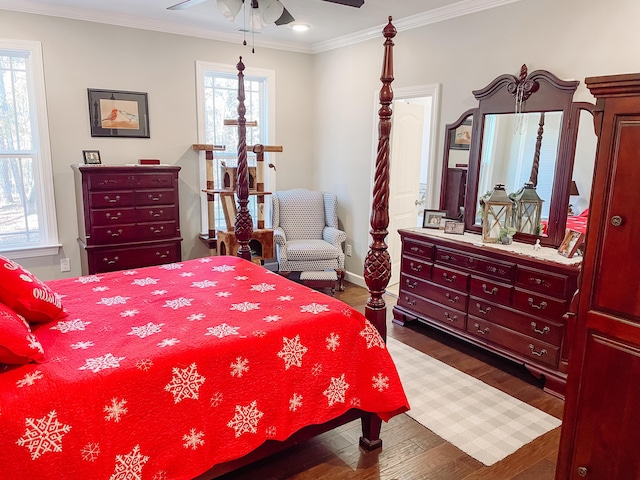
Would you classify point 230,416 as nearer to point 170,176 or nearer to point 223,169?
point 170,176

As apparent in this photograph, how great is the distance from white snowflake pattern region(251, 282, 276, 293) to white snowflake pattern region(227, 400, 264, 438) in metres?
0.77

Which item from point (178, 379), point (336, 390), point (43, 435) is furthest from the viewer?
point (336, 390)

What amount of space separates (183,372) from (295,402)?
1.73 ft

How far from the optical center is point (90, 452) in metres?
1.52

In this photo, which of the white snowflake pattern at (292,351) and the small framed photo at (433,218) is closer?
the white snowflake pattern at (292,351)

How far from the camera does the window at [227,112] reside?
194 inches

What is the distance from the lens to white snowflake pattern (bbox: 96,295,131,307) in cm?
230

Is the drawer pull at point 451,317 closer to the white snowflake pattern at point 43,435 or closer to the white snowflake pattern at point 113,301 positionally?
the white snowflake pattern at point 113,301

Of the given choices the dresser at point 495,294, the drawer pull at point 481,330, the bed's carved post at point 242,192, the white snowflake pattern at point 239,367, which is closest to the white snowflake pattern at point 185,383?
the white snowflake pattern at point 239,367

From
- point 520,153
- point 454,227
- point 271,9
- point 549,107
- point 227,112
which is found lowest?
point 454,227

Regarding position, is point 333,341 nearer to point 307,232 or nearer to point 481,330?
point 481,330

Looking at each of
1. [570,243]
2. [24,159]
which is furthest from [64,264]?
[570,243]

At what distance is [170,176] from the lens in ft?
14.3

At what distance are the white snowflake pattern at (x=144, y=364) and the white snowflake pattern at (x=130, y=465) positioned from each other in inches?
10.4
